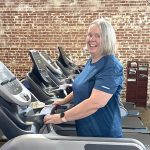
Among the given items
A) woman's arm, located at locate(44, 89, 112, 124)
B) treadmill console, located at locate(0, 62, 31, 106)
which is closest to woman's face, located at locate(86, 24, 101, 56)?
woman's arm, located at locate(44, 89, 112, 124)

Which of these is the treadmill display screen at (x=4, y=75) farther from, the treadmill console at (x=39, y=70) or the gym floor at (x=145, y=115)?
the gym floor at (x=145, y=115)

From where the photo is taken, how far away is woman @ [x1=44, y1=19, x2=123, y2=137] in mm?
2154

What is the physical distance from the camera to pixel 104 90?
2141mm

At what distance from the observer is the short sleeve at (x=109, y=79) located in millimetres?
2146

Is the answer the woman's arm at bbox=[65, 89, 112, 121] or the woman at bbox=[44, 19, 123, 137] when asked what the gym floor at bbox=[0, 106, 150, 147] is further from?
the woman's arm at bbox=[65, 89, 112, 121]

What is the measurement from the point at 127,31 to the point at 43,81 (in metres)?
3.35

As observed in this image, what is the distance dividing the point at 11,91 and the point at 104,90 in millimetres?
751

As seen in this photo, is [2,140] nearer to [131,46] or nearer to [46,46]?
[46,46]

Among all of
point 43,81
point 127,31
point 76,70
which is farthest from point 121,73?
point 127,31

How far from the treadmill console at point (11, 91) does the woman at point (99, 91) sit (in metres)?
0.28

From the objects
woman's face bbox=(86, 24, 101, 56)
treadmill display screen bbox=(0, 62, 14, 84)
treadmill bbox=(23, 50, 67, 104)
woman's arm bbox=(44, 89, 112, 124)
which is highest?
woman's face bbox=(86, 24, 101, 56)

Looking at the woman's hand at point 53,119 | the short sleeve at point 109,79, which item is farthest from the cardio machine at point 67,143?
the short sleeve at point 109,79

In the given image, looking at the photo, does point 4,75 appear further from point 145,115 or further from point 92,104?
point 145,115

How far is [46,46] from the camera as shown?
7.46 metres
